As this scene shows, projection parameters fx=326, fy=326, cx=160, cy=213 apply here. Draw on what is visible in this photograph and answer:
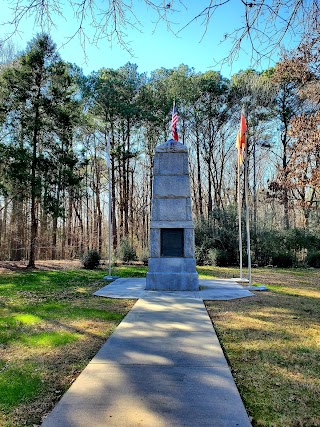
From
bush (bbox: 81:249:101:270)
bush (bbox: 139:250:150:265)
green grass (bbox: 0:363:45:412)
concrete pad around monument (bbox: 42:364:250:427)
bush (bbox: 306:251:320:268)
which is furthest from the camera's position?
bush (bbox: 306:251:320:268)

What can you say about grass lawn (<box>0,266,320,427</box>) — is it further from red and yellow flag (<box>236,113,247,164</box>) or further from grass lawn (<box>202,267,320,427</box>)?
red and yellow flag (<box>236,113,247,164</box>)

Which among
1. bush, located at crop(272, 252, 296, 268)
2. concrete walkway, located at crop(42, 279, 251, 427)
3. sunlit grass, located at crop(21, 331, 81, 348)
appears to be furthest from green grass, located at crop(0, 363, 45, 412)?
bush, located at crop(272, 252, 296, 268)

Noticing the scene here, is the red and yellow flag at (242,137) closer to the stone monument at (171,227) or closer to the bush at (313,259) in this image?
the stone monument at (171,227)

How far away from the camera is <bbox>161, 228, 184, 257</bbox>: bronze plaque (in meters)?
7.97

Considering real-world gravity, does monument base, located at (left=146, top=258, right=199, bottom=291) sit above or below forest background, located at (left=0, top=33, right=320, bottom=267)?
below

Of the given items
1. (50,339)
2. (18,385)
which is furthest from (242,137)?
(18,385)

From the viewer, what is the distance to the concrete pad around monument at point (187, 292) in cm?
706

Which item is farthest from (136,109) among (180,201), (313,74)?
Result: (180,201)

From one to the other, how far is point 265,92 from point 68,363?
2055cm

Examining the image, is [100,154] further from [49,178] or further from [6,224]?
[49,178]

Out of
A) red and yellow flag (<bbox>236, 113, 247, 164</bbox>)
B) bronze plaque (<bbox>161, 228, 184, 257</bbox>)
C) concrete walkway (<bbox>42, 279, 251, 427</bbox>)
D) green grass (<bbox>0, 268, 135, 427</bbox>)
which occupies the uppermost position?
red and yellow flag (<bbox>236, 113, 247, 164</bbox>)

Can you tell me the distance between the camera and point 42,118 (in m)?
13.7

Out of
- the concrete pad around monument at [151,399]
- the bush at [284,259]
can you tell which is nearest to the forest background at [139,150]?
the bush at [284,259]

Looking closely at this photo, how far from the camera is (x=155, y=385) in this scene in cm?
274
